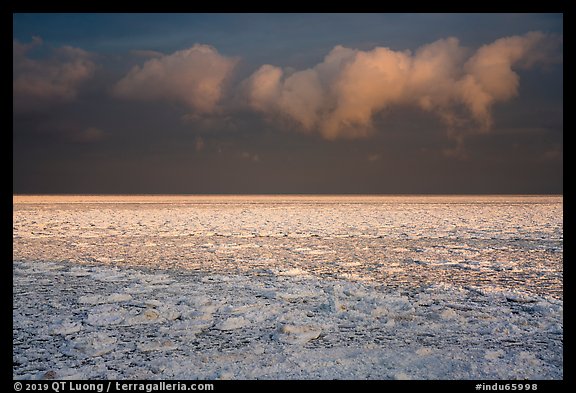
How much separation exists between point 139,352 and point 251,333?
0.84 meters

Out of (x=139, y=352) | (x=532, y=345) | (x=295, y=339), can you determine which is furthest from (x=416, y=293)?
(x=139, y=352)

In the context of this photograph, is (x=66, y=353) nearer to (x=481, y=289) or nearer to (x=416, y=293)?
(x=416, y=293)

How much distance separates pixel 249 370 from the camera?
114 inches

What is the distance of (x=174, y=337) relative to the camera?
348 cm

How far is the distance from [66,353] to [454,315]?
3077mm

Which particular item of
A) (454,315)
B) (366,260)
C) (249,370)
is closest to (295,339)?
(249,370)

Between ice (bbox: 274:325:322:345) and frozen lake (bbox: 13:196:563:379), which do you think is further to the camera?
ice (bbox: 274:325:322:345)

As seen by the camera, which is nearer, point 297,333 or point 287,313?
point 297,333

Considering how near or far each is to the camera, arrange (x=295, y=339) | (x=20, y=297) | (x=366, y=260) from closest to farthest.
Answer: (x=295, y=339), (x=20, y=297), (x=366, y=260)

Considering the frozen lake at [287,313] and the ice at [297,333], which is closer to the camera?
the frozen lake at [287,313]
